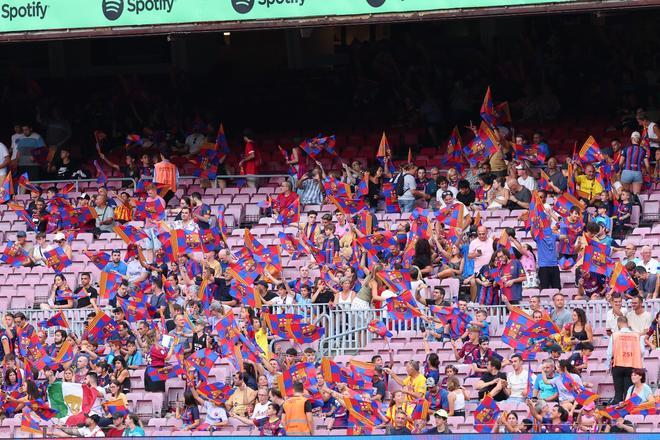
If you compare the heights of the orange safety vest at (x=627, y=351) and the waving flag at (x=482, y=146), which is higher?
the waving flag at (x=482, y=146)

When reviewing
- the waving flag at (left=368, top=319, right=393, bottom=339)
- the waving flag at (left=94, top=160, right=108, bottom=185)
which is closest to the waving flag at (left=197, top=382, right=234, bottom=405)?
the waving flag at (left=368, top=319, right=393, bottom=339)

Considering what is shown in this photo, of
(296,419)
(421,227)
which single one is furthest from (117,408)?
(421,227)

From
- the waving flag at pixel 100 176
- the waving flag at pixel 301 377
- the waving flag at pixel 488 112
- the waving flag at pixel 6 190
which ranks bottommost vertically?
the waving flag at pixel 301 377

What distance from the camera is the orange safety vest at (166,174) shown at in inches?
1056

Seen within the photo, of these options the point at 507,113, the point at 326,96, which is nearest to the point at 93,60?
the point at 326,96

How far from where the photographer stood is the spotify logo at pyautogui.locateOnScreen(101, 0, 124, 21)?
25.2 m

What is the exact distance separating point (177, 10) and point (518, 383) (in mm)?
7747

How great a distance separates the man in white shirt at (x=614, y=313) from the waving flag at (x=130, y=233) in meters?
6.71

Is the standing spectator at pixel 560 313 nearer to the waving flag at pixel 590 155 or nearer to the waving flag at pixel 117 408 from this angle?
the waving flag at pixel 590 155

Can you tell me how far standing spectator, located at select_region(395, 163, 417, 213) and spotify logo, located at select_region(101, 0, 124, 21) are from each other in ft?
14.3

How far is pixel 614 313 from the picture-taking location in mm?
21203

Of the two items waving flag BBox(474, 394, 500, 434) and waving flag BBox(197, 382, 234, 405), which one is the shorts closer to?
waving flag BBox(474, 394, 500, 434)

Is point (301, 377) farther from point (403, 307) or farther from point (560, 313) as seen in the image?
point (560, 313)

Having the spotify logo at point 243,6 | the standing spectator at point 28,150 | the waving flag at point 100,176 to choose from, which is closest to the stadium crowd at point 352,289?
the waving flag at point 100,176
